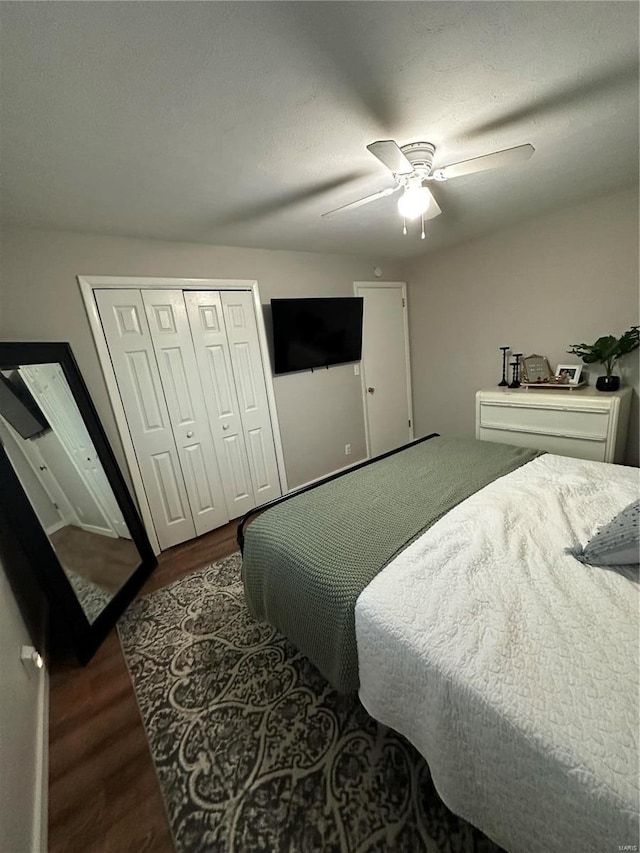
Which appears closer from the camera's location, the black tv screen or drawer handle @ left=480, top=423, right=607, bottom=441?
drawer handle @ left=480, top=423, right=607, bottom=441

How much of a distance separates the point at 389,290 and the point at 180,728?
399 centimetres

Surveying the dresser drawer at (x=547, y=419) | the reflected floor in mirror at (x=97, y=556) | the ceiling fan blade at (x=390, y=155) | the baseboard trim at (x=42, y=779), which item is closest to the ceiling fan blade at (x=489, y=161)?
the ceiling fan blade at (x=390, y=155)

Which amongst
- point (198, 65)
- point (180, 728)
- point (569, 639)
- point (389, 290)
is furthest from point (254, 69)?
point (389, 290)

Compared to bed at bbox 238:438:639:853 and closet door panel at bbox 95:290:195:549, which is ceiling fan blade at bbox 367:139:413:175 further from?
closet door panel at bbox 95:290:195:549

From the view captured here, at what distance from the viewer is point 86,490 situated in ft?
6.29

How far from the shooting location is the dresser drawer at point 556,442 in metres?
2.42

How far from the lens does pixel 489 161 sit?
1301 millimetres

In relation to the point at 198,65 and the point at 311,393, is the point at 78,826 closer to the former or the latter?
the point at 198,65

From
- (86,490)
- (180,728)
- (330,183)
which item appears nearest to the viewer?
(180,728)

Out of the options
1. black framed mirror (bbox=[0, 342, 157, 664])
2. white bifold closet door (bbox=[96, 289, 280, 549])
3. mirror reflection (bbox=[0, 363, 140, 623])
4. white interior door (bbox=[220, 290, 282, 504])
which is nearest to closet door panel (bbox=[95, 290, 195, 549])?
white bifold closet door (bbox=[96, 289, 280, 549])

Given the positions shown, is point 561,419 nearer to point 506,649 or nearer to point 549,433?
point 549,433

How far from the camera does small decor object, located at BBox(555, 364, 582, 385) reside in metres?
2.71

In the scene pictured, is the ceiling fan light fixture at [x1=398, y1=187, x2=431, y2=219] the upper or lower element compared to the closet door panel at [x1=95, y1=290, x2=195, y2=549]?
upper

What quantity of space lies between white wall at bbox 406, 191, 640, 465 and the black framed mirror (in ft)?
11.3
